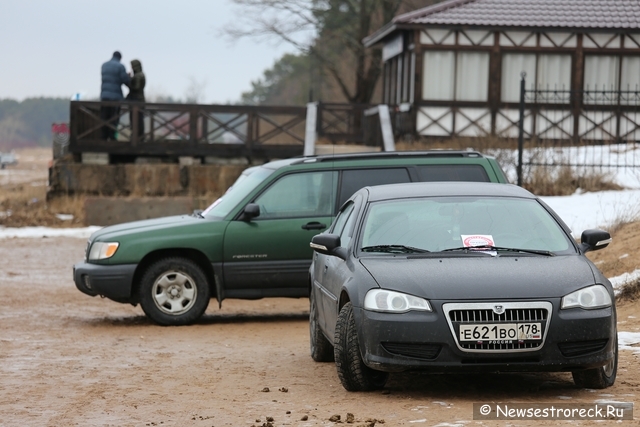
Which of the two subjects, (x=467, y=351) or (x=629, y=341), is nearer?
(x=467, y=351)

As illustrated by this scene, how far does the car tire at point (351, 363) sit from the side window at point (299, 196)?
478 centimetres

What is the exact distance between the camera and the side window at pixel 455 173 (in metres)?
11.8

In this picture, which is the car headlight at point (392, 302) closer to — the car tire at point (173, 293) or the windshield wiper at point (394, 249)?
the windshield wiper at point (394, 249)

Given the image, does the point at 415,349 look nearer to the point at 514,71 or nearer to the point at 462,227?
the point at 462,227

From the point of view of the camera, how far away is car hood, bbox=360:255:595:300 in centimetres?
696

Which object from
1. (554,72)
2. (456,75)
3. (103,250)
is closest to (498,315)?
(103,250)

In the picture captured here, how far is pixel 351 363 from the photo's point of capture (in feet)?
24.2

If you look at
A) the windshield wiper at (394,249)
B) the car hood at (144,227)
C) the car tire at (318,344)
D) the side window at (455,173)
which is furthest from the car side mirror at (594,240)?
the car hood at (144,227)

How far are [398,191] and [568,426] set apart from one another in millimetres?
2799

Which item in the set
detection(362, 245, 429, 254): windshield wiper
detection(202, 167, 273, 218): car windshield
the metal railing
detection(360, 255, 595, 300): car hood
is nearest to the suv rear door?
detection(202, 167, 273, 218): car windshield

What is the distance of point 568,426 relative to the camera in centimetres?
617

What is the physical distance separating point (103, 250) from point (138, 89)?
14730 mm

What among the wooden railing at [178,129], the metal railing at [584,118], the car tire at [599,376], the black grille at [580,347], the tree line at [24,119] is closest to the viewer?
the black grille at [580,347]

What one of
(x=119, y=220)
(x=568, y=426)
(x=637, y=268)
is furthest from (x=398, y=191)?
(x=119, y=220)
